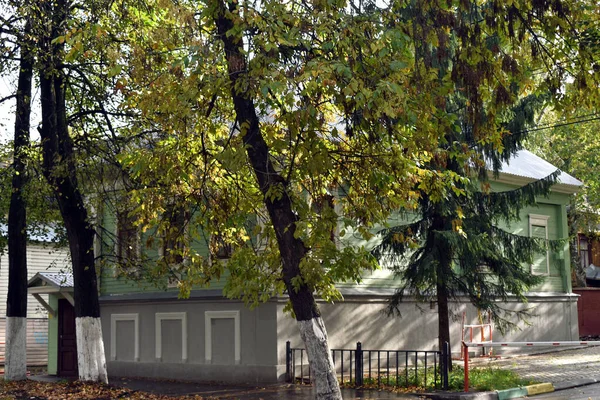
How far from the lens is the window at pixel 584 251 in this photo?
150 feet

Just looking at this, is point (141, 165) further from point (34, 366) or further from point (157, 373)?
point (34, 366)

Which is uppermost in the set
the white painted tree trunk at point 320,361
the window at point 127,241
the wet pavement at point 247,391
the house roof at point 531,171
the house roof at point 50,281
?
the house roof at point 531,171

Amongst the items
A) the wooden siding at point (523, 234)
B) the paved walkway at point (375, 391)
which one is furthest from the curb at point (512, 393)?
the wooden siding at point (523, 234)

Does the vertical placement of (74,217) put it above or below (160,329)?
above

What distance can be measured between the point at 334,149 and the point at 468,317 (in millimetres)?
13046

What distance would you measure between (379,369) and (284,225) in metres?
7.06

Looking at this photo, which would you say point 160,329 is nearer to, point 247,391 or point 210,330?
point 210,330

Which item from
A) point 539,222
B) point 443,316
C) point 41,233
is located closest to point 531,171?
point 539,222

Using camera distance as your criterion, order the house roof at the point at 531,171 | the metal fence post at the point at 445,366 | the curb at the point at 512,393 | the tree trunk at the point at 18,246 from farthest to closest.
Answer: the house roof at the point at 531,171 → the tree trunk at the point at 18,246 → the metal fence post at the point at 445,366 → the curb at the point at 512,393

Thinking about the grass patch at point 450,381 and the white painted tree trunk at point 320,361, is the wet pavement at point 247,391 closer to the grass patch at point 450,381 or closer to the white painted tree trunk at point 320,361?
the grass patch at point 450,381

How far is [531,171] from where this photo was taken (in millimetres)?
27172

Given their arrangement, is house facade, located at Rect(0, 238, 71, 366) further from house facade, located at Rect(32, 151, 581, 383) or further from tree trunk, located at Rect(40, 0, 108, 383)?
tree trunk, located at Rect(40, 0, 108, 383)

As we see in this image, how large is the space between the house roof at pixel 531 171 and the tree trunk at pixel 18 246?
13.7 metres

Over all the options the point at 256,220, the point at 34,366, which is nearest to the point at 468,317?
the point at 256,220
